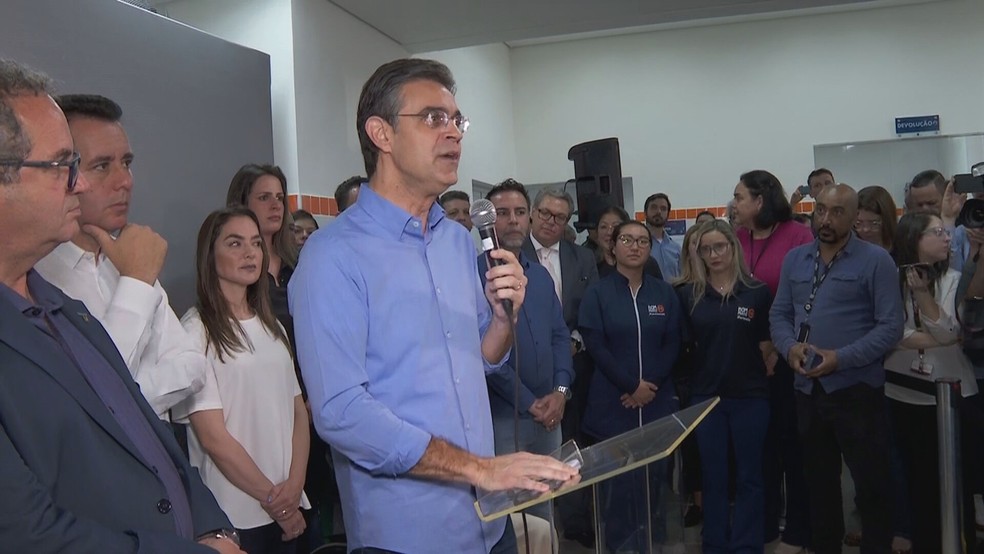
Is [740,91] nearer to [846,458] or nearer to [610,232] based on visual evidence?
[610,232]

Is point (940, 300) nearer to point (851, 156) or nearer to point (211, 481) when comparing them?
point (211, 481)

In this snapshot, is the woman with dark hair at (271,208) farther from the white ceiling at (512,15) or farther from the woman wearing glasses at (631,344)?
the white ceiling at (512,15)

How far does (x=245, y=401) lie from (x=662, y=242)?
471cm

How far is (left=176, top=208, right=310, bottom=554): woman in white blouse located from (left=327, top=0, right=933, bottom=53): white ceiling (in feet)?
10.8

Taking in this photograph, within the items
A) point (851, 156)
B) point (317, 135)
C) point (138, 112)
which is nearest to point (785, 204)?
point (317, 135)

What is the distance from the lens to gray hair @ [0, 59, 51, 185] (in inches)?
50.6

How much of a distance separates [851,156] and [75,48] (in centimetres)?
861

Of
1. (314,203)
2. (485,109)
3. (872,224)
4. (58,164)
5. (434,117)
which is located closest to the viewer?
(58,164)

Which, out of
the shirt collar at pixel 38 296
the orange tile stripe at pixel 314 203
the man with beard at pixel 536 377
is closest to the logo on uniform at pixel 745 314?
the man with beard at pixel 536 377

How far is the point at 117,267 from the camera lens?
1875 mm

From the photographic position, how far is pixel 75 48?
3.30m

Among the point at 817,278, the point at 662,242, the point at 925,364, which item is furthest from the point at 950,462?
the point at 662,242

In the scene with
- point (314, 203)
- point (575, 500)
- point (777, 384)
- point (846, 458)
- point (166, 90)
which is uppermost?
point (166, 90)

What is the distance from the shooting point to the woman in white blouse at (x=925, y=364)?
339cm
